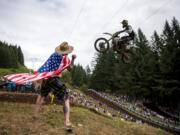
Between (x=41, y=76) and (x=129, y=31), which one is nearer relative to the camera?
(x=41, y=76)

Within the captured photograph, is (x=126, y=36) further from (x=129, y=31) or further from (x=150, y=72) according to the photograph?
(x=150, y=72)

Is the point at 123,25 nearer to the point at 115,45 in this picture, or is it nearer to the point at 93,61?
the point at 115,45

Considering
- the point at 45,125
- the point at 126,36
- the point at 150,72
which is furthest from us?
the point at 150,72

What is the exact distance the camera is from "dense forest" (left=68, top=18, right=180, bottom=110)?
4344cm

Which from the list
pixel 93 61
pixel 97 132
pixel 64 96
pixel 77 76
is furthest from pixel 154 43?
pixel 64 96

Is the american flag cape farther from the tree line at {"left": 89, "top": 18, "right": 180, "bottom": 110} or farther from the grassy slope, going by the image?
the tree line at {"left": 89, "top": 18, "right": 180, "bottom": 110}

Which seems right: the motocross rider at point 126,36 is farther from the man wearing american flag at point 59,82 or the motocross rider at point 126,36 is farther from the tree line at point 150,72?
the tree line at point 150,72

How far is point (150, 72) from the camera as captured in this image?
50.5 meters

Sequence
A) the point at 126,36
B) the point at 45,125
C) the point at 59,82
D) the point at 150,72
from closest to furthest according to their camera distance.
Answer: the point at 59,82 < the point at 45,125 < the point at 126,36 < the point at 150,72

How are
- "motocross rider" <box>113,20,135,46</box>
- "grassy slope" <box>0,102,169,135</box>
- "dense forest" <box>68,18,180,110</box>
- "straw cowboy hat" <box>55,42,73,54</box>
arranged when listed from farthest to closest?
"dense forest" <box>68,18,180,110</box>
"motocross rider" <box>113,20,135,46</box>
"grassy slope" <box>0,102,169,135</box>
"straw cowboy hat" <box>55,42,73,54</box>

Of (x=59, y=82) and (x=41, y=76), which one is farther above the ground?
(x=41, y=76)

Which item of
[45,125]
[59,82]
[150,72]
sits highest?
[150,72]

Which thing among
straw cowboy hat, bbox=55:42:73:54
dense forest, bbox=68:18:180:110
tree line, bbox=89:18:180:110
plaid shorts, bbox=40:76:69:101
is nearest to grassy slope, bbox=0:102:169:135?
plaid shorts, bbox=40:76:69:101

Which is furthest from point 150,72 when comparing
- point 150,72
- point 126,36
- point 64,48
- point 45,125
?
point 64,48
